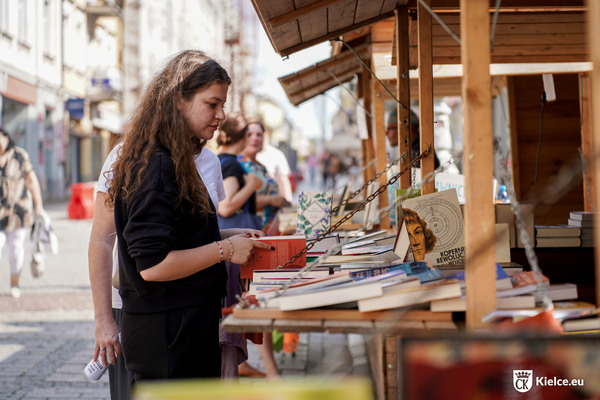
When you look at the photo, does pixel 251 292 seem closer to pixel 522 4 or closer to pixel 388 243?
pixel 388 243

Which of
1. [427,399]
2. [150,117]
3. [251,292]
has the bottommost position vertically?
[427,399]

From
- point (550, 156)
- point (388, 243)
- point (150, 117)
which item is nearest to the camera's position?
point (150, 117)

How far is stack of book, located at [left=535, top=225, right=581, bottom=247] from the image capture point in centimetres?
328

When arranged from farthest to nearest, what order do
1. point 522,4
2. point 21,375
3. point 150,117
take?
point 21,375 → point 522,4 → point 150,117

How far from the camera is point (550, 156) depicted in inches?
308

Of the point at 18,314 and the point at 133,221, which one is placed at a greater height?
the point at 133,221

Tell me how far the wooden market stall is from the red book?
65 cm

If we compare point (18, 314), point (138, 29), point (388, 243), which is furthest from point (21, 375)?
point (138, 29)

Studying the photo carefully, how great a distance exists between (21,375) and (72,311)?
210 centimetres

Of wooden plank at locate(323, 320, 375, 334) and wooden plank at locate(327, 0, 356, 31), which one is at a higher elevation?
wooden plank at locate(327, 0, 356, 31)

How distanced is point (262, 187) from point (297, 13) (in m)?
3.01

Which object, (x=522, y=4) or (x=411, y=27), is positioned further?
(x=411, y=27)

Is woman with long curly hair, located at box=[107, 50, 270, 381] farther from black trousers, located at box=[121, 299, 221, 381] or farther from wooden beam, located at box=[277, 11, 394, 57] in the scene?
wooden beam, located at box=[277, 11, 394, 57]

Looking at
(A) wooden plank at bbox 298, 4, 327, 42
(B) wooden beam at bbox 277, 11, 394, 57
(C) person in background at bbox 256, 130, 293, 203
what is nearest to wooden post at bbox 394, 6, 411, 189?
(B) wooden beam at bbox 277, 11, 394, 57
